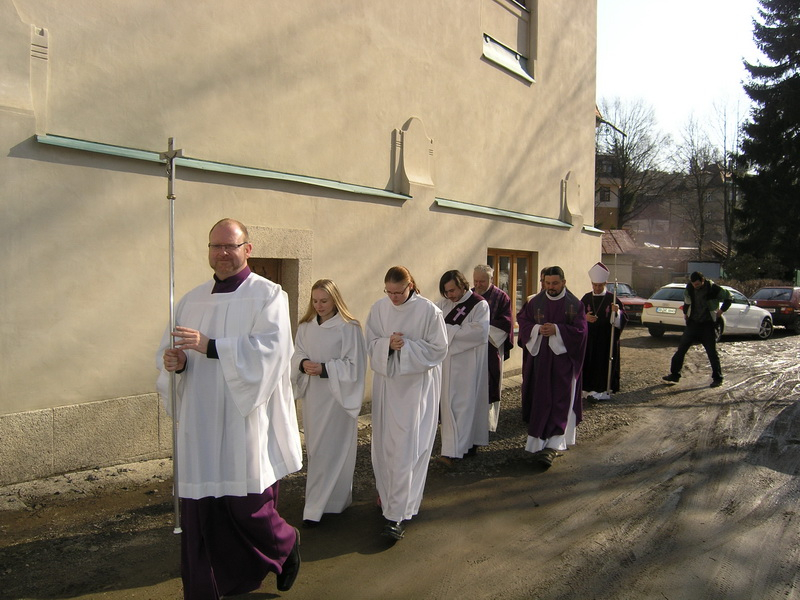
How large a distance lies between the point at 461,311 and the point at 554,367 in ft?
3.49

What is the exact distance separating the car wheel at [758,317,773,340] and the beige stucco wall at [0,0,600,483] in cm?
1248

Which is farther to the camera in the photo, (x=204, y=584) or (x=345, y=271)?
(x=345, y=271)

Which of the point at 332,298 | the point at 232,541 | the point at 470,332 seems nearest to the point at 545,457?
the point at 470,332

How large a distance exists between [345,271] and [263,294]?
4.07 metres

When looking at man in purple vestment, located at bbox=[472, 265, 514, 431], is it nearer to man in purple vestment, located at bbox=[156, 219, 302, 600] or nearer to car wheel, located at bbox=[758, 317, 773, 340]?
→ man in purple vestment, located at bbox=[156, 219, 302, 600]

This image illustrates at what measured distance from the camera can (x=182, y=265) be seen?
5965 mm

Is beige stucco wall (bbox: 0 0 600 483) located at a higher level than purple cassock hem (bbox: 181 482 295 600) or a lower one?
higher

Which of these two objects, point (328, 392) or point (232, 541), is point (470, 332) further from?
point (232, 541)

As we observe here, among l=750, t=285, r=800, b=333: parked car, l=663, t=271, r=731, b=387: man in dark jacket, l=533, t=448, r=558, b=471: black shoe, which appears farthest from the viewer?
l=750, t=285, r=800, b=333: parked car

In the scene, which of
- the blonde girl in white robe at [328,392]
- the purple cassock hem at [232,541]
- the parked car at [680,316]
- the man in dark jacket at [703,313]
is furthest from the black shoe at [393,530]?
the parked car at [680,316]

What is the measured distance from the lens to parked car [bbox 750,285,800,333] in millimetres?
20156

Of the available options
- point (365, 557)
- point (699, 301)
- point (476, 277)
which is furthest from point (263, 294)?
point (699, 301)

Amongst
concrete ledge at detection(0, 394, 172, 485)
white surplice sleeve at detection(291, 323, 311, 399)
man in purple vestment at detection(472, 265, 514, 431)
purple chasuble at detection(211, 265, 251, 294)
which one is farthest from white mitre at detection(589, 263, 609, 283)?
purple chasuble at detection(211, 265, 251, 294)

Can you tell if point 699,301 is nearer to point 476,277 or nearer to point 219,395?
point 476,277
